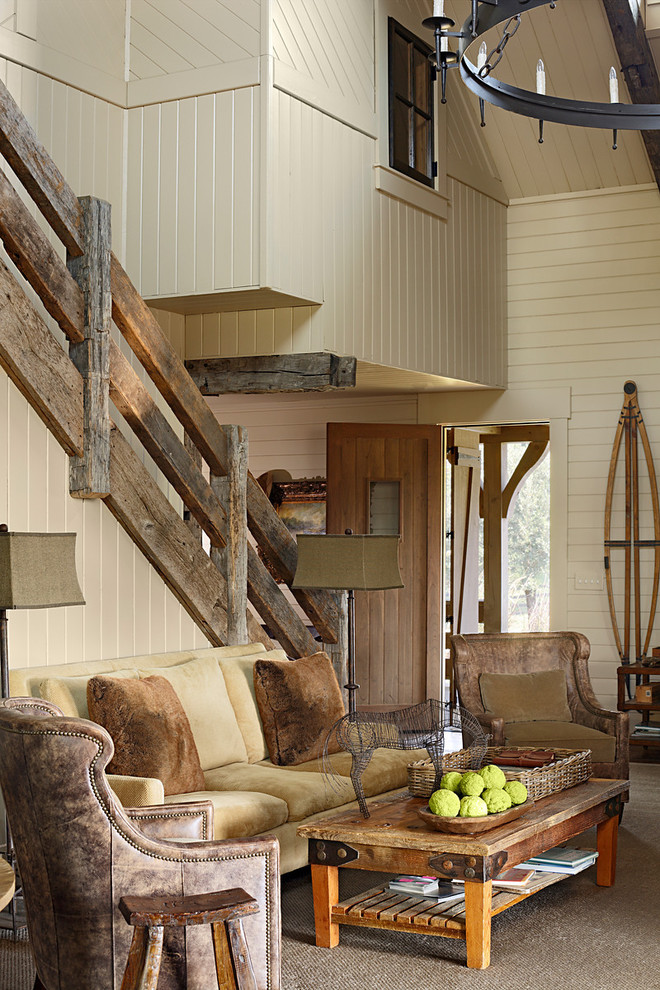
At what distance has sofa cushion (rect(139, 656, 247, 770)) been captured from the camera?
4.83 m

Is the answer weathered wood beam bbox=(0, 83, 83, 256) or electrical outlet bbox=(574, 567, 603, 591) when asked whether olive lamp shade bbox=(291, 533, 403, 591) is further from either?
electrical outlet bbox=(574, 567, 603, 591)

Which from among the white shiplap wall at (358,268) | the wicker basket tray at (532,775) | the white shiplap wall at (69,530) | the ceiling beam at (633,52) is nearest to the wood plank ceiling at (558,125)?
the ceiling beam at (633,52)

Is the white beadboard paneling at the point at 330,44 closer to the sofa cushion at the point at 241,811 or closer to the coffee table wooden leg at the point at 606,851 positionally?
the sofa cushion at the point at 241,811

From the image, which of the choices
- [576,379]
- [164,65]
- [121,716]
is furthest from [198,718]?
[576,379]

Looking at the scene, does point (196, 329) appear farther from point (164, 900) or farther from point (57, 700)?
point (164, 900)

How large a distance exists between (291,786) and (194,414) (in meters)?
2.00

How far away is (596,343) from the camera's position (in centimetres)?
847

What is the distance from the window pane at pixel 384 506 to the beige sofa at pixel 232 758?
315 cm

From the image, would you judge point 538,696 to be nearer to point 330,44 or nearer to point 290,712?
point 290,712

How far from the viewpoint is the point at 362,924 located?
12.4 ft

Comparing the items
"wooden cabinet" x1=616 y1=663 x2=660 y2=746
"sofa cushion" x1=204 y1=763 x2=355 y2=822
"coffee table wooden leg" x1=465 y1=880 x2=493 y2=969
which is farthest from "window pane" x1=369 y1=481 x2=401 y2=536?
"coffee table wooden leg" x1=465 y1=880 x2=493 y2=969

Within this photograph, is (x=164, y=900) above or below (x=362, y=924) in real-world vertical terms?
above

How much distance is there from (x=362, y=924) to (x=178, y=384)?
2.80 m

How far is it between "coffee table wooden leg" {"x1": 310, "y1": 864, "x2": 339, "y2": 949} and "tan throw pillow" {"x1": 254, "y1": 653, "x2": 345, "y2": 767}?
4.14 ft
